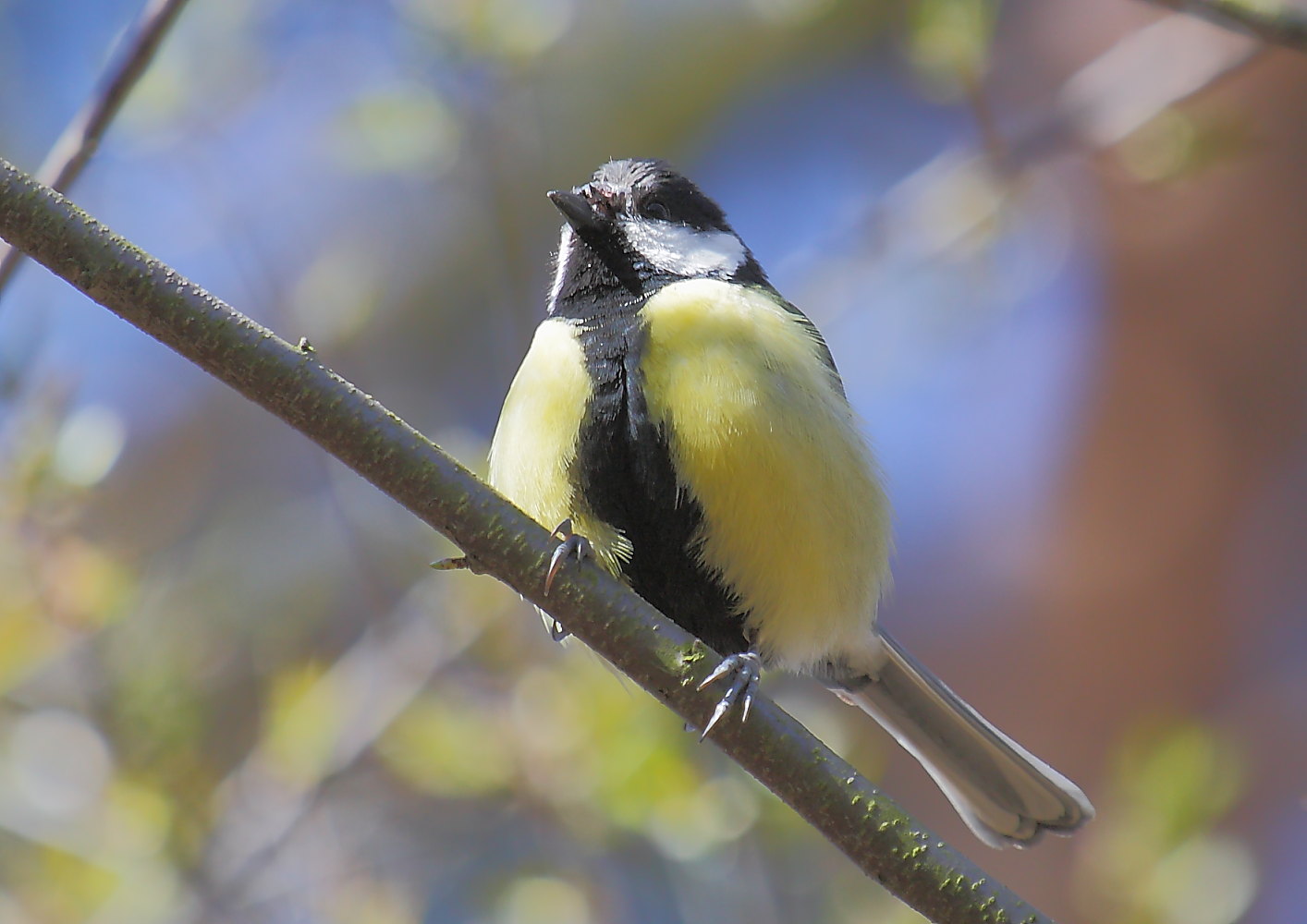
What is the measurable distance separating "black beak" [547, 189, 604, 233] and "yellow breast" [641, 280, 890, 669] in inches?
10.3

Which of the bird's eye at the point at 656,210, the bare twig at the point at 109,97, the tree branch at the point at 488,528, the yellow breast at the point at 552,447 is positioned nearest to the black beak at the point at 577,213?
the bird's eye at the point at 656,210

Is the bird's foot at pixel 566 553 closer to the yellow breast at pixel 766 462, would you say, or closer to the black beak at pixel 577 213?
the yellow breast at pixel 766 462

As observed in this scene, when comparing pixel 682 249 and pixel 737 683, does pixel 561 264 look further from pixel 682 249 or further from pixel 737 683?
pixel 737 683

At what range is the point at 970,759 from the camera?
2.71 m

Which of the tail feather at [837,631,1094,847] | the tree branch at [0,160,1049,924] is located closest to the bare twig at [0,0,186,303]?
the tree branch at [0,160,1049,924]

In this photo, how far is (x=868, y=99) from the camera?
689 centimetres

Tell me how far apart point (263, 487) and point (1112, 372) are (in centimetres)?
394

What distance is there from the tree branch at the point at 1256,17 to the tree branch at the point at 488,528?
1.09 meters

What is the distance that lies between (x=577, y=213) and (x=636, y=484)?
2.08 ft

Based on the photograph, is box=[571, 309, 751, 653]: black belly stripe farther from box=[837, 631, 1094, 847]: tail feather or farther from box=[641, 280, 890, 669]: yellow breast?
box=[837, 631, 1094, 847]: tail feather

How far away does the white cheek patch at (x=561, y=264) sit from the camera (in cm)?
266

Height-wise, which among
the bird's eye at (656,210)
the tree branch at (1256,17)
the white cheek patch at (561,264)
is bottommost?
the white cheek patch at (561,264)

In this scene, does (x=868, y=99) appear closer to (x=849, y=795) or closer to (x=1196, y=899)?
(x=1196, y=899)

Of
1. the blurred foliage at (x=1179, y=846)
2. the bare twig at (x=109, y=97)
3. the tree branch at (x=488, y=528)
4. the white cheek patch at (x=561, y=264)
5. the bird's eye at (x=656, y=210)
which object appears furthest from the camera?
the bird's eye at (x=656, y=210)
